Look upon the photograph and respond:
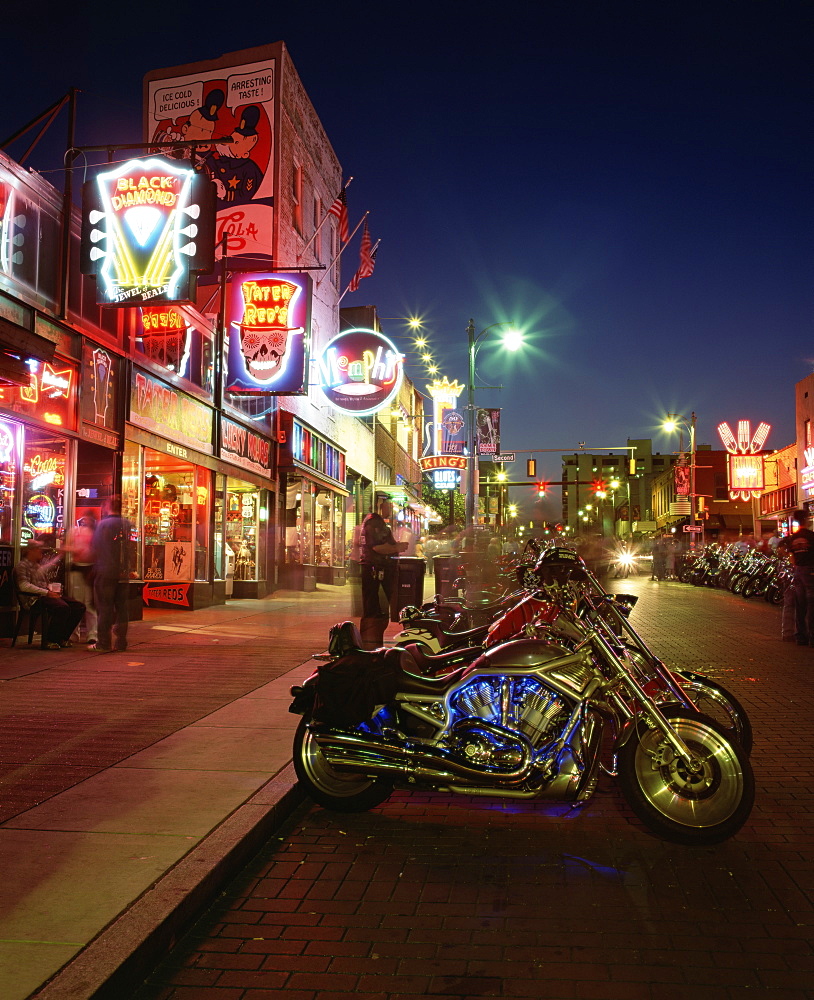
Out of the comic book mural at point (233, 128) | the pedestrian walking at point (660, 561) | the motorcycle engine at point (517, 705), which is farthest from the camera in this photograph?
the pedestrian walking at point (660, 561)

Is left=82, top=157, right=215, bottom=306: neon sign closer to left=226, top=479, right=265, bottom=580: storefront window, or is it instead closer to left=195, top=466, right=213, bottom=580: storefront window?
left=195, top=466, right=213, bottom=580: storefront window

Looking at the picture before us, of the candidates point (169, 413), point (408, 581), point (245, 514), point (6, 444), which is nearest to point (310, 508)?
point (245, 514)

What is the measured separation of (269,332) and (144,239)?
6570 millimetres

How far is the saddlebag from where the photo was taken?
16.4 ft

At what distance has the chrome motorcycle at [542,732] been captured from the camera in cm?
460

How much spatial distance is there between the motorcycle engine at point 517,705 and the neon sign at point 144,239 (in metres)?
9.63

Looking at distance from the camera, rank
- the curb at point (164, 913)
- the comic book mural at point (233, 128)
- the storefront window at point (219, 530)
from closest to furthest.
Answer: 1. the curb at point (164, 913)
2. the storefront window at point (219, 530)
3. the comic book mural at point (233, 128)

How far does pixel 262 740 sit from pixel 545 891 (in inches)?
120

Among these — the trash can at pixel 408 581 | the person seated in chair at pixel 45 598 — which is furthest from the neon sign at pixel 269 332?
the person seated in chair at pixel 45 598

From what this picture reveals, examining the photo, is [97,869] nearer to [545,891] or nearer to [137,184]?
[545,891]

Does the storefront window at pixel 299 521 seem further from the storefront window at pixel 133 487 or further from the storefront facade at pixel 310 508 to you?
the storefront window at pixel 133 487

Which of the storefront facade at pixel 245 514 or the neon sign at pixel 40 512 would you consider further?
the storefront facade at pixel 245 514

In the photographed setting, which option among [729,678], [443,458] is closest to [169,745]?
[729,678]

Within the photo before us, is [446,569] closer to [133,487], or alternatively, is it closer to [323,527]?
[133,487]
